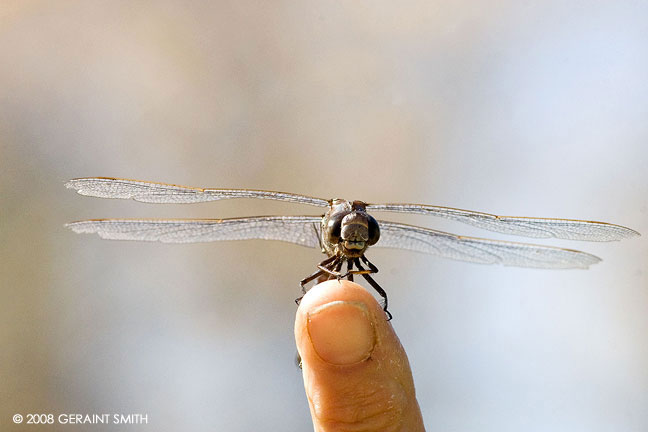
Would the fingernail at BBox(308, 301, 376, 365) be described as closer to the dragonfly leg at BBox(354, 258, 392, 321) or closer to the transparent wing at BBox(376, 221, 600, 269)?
the dragonfly leg at BBox(354, 258, 392, 321)

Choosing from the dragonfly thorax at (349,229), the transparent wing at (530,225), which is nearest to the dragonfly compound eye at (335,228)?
the dragonfly thorax at (349,229)

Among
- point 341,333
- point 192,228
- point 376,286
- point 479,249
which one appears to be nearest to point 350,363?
point 341,333

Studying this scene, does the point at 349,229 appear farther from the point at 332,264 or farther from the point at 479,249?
the point at 479,249

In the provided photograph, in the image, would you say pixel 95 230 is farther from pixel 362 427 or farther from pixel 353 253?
pixel 362 427

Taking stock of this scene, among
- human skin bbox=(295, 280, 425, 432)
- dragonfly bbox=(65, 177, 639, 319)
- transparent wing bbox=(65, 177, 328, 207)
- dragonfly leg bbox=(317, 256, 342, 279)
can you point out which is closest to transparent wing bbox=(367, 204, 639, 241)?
dragonfly bbox=(65, 177, 639, 319)

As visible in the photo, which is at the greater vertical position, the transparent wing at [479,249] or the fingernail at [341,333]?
the transparent wing at [479,249]

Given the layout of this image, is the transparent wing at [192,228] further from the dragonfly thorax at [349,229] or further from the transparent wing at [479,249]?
the transparent wing at [479,249]
